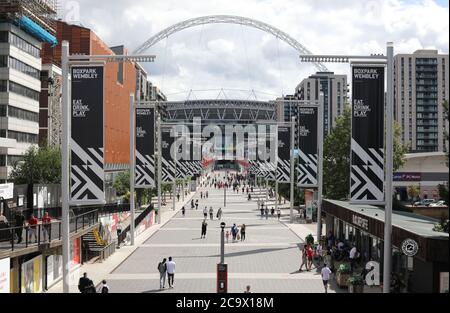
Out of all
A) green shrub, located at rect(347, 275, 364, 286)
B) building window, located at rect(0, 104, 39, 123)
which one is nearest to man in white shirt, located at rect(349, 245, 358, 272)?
green shrub, located at rect(347, 275, 364, 286)

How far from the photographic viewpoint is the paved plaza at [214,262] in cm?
2697

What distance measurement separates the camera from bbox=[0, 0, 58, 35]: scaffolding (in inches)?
2598

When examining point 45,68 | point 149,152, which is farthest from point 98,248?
point 45,68

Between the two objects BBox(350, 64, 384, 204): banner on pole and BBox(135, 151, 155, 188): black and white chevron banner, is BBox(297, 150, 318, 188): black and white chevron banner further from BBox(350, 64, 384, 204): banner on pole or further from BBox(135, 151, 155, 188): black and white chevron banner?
BBox(350, 64, 384, 204): banner on pole

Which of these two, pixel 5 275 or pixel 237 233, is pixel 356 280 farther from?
pixel 237 233

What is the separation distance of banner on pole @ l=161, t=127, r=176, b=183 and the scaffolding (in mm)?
23762

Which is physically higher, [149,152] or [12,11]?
[12,11]

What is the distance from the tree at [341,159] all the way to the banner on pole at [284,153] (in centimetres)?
517

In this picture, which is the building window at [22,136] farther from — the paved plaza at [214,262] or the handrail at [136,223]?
the paved plaza at [214,262]

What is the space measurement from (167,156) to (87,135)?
3656 cm

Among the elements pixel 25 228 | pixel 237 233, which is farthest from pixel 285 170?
pixel 25 228

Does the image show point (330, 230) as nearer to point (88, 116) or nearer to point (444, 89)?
point (88, 116)
